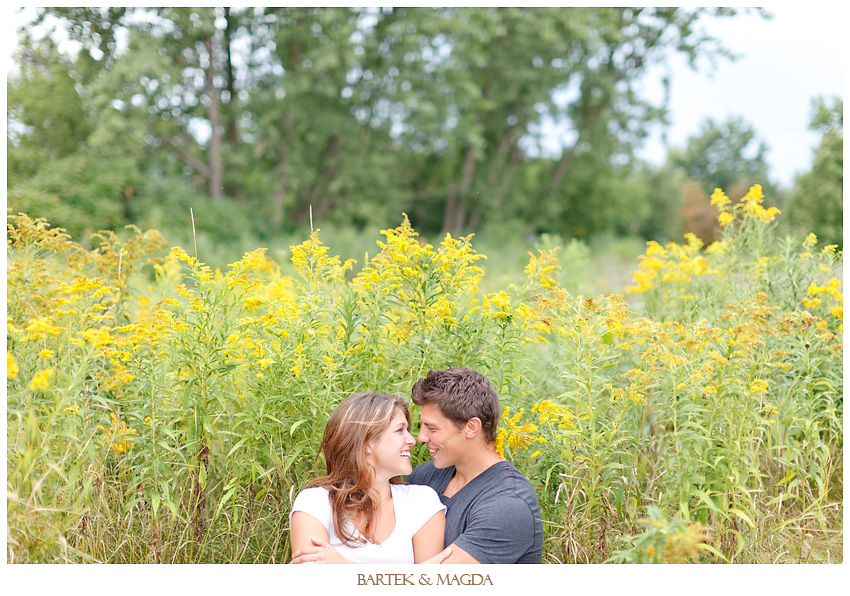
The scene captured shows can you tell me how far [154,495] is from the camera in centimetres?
235

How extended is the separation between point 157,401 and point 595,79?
1597cm

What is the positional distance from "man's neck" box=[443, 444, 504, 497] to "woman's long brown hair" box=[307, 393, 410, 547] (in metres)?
0.35

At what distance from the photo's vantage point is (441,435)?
2.35 meters

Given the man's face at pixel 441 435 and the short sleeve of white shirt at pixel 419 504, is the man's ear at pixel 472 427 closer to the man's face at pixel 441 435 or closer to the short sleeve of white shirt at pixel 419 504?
the man's face at pixel 441 435

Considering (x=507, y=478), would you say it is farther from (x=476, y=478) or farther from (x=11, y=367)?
(x=11, y=367)

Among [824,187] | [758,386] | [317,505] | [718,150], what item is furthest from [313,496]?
[718,150]

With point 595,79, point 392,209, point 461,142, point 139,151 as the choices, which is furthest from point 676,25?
point 139,151

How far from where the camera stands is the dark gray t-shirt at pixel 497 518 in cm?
220

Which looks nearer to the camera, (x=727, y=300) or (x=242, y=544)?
(x=242, y=544)

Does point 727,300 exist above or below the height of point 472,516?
above

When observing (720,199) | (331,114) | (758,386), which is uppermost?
(331,114)

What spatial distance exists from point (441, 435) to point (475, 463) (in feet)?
0.65

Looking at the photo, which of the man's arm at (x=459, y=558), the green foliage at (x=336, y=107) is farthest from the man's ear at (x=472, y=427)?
the green foliage at (x=336, y=107)

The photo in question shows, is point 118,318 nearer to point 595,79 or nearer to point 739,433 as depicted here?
point 739,433
